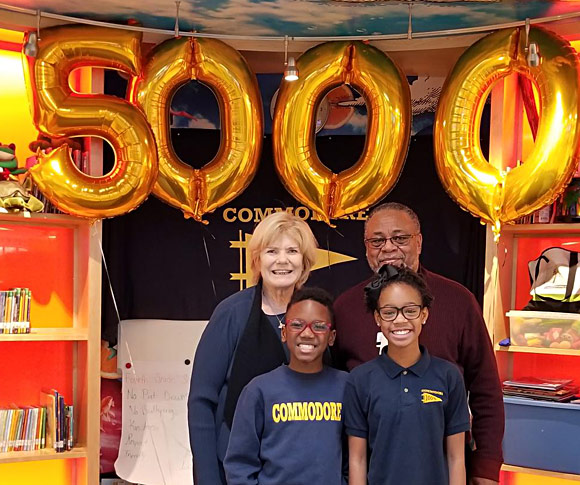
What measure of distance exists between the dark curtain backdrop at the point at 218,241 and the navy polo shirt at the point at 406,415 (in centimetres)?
131

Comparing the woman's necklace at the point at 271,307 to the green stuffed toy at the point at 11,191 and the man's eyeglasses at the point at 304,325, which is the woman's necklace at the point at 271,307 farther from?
the green stuffed toy at the point at 11,191

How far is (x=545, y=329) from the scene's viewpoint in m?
2.90

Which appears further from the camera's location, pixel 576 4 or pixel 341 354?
pixel 576 4

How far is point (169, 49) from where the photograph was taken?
2930mm

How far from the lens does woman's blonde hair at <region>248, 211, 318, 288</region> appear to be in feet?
7.70

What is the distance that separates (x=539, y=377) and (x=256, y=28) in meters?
1.70

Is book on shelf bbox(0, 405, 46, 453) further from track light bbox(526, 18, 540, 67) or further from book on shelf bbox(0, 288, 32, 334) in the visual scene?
track light bbox(526, 18, 540, 67)

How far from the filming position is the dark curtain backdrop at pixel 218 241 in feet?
11.2

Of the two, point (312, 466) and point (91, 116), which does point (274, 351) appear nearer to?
point (312, 466)

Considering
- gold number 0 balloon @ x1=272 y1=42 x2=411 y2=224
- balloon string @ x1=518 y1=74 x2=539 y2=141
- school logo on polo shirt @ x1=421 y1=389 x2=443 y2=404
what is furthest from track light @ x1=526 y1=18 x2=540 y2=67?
school logo on polo shirt @ x1=421 y1=389 x2=443 y2=404

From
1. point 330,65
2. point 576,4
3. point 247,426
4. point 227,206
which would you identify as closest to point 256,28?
point 330,65

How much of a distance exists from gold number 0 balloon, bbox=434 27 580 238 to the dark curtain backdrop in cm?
54

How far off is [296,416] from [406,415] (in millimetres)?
285

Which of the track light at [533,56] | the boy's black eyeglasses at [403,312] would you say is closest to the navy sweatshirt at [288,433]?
the boy's black eyeglasses at [403,312]
